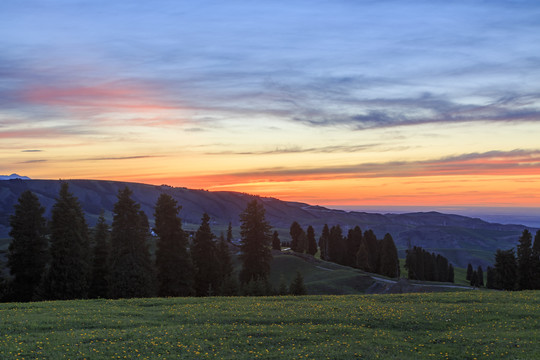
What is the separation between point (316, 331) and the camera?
2281 cm

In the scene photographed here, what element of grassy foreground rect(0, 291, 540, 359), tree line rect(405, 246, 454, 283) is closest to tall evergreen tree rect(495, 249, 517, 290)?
tree line rect(405, 246, 454, 283)

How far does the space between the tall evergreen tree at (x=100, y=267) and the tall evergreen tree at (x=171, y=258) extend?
6.54 m

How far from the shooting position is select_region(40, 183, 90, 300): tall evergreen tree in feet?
150

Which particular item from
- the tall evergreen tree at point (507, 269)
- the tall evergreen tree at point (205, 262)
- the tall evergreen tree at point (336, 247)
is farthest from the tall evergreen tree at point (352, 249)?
the tall evergreen tree at point (205, 262)

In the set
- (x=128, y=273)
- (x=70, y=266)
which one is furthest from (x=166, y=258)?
(x=70, y=266)

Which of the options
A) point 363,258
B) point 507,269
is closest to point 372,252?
point 363,258

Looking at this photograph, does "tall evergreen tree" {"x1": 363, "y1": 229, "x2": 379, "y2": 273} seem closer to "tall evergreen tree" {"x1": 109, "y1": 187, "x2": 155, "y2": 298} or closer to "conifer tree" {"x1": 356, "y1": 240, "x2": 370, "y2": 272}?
"conifer tree" {"x1": 356, "y1": 240, "x2": 370, "y2": 272}

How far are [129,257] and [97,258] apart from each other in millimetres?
7913

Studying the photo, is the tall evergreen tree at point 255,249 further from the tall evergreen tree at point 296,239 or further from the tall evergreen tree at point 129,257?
the tall evergreen tree at point 296,239

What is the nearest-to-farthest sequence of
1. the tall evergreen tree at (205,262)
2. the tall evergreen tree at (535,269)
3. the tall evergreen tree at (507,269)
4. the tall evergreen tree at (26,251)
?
1. the tall evergreen tree at (26,251)
2. the tall evergreen tree at (205,262)
3. the tall evergreen tree at (535,269)
4. the tall evergreen tree at (507,269)

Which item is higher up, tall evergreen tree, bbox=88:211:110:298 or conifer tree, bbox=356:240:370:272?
tall evergreen tree, bbox=88:211:110:298

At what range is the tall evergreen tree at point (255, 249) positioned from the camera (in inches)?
2445

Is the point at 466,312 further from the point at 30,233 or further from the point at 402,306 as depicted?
the point at 30,233

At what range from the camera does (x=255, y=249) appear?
62781mm
